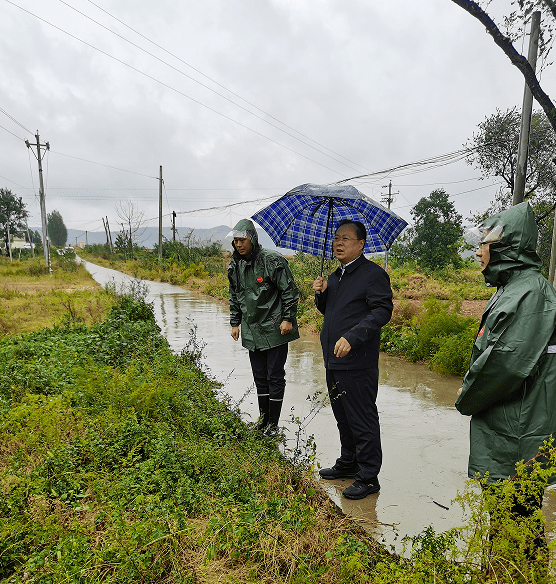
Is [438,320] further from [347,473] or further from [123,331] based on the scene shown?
[123,331]

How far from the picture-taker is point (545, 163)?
13203 millimetres

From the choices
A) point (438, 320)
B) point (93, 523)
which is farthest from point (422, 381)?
point (93, 523)

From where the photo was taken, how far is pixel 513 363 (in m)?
1.96

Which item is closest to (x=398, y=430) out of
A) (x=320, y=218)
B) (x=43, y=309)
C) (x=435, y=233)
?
(x=320, y=218)

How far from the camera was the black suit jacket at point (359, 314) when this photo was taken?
122 inches

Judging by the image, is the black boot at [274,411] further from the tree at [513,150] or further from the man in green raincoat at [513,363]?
the tree at [513,150]

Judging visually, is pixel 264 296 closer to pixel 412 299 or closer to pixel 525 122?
pixel 525 122

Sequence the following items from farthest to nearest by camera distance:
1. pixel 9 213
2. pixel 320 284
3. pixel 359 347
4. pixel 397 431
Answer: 1. pixel 9 213
2. pixel 397 431
3. pixel 320 284
4. pixel 359 347

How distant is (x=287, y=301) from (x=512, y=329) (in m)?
2.36

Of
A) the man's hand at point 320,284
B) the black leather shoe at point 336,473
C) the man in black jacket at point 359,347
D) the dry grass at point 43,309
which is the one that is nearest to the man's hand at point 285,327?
the man's hand at point 320,284

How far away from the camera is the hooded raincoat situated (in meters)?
4.10

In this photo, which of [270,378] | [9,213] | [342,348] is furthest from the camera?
[9,213]

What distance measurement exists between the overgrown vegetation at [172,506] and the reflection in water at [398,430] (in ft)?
0.78

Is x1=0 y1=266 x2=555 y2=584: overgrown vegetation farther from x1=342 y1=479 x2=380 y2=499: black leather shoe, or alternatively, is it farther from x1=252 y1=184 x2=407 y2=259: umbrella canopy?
x1=252 y1=184 x2=407 y2=259: umbrella canopy
